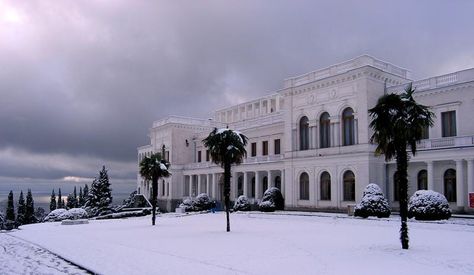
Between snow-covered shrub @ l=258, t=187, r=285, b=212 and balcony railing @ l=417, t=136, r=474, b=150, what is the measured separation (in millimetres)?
14275

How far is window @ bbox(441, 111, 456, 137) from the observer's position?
34.5 metres

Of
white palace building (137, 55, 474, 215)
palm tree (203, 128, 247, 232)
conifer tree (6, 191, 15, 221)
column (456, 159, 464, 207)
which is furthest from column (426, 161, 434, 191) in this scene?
conifer tree (6, 191, 15, 221)

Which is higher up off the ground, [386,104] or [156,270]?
[386,104]

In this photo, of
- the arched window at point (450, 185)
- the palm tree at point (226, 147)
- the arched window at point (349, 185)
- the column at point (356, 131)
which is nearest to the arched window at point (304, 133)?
the arched window at point (349, 185)

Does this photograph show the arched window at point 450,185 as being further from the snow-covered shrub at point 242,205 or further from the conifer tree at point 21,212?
the conifer tree at point 21,212

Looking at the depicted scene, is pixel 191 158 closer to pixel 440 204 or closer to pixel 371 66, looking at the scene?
pixel 371 66

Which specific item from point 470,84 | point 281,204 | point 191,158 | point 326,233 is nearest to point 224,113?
point 191,158

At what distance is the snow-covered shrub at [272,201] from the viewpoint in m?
42.0

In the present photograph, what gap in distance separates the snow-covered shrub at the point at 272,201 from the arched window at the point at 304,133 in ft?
17.0

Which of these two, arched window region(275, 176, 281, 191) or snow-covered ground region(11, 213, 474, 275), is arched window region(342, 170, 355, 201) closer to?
snow-covered ground region(11, 213, 474, 275)

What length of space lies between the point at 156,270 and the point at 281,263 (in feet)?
13.3

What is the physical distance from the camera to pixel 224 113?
259 feet

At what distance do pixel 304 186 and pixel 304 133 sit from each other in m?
5.16

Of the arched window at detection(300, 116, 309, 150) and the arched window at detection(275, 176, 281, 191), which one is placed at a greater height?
the arched window at detection(300, 116, 309, 150)
